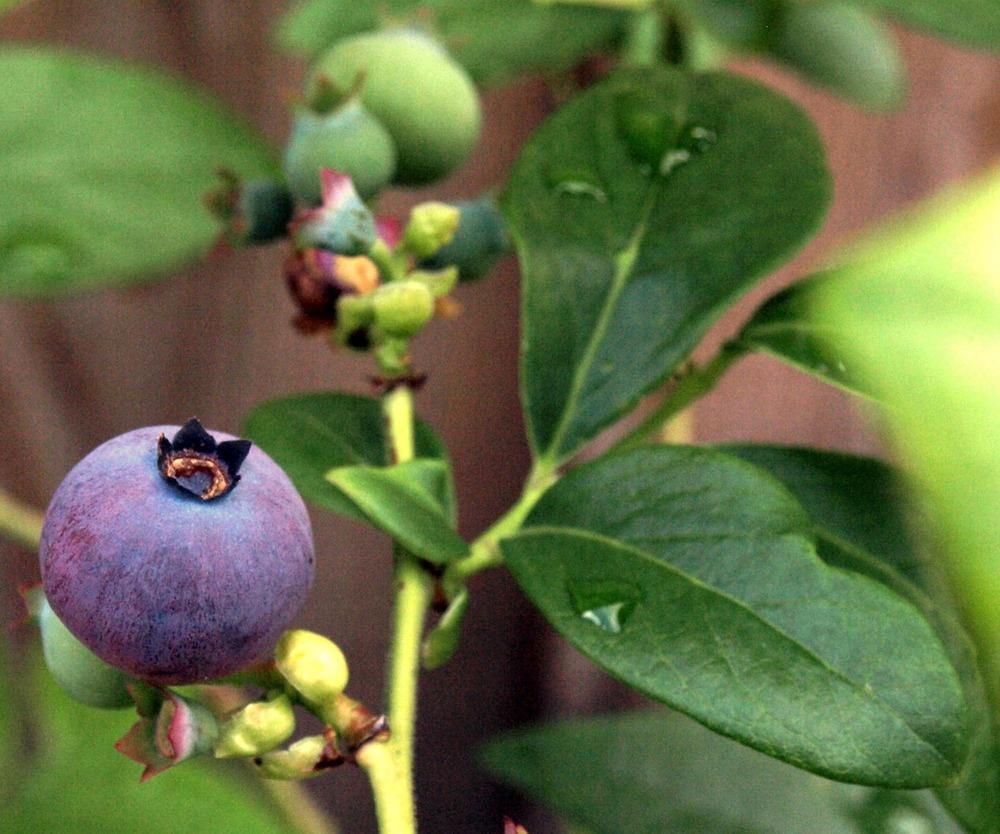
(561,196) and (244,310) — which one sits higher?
(561,196)

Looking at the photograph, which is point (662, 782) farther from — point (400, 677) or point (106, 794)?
point (400, 677)

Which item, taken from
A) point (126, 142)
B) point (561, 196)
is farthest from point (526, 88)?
point (561, 196)

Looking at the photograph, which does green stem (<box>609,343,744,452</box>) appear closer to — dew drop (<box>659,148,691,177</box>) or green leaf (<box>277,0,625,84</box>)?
dew drop (<box>659,148,691,177</box>)

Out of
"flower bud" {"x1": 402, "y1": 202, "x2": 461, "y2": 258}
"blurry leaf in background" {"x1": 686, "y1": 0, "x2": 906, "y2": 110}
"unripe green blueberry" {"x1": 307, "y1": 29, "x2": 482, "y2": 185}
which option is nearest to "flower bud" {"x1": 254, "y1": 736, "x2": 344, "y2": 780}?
"flower bud" {"x1": 402, "y1": 202, "x2": 461, "y2": 258}

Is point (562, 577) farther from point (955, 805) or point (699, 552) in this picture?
point (955, 805)

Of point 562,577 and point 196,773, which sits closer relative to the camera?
point 562,577

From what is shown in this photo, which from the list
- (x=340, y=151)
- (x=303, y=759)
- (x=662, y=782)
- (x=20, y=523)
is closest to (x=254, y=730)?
(x=303, y=759)
